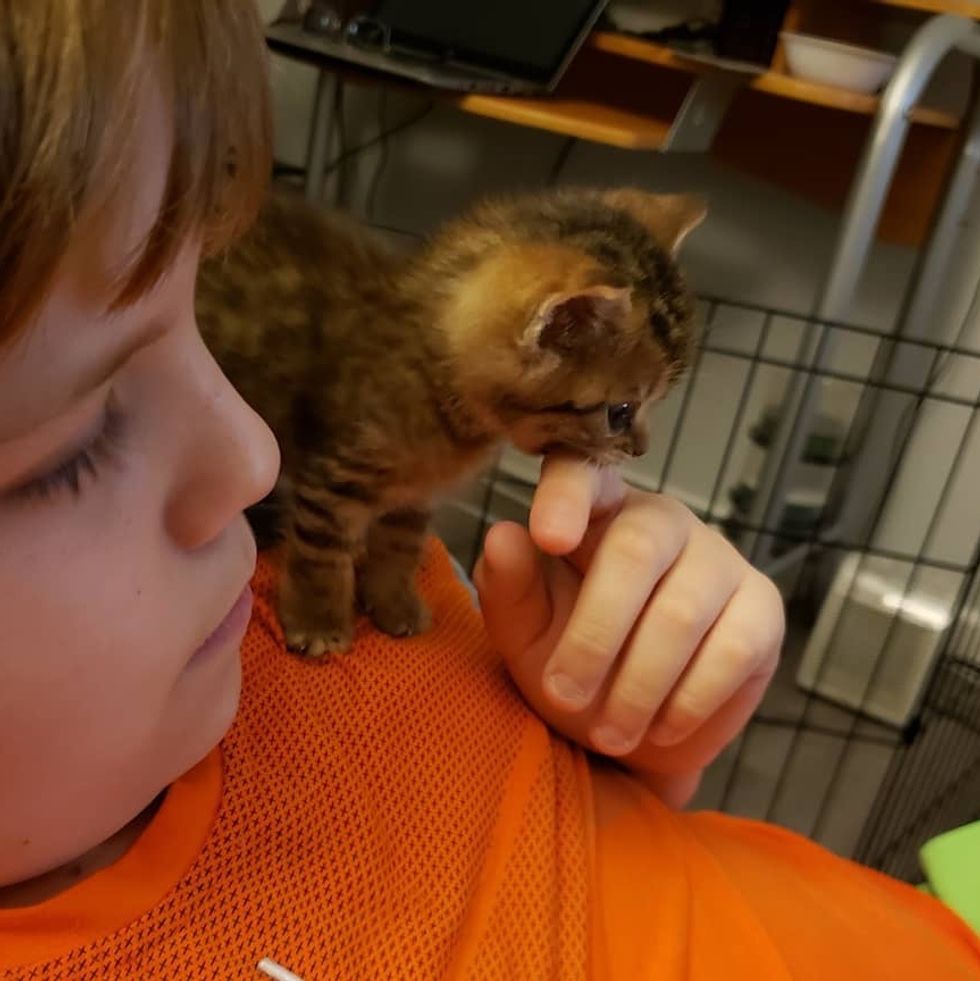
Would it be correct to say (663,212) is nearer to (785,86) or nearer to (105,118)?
(785,86)

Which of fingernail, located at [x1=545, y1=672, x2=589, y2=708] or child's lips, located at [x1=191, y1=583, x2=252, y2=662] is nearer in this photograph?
child's lips, located at [x1=191, y1=583, x2=252, y2=662]

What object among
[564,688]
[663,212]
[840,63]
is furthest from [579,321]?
[840,63]

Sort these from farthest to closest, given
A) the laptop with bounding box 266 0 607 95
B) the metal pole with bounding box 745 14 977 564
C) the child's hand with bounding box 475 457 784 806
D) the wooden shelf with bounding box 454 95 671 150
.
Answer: the laptop with bounding box 266 0 607 95 < the wooden shelf with bounding box 454 95 671 150 < the metal pole with bounding box 745 14 977 564 < the child's hand with bounding box 475 457 784 806

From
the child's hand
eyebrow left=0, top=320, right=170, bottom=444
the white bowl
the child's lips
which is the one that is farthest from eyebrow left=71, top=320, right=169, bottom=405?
the white bowl

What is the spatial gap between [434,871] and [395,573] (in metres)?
0.32

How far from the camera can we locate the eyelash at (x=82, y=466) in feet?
1.36

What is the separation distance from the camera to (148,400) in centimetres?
46

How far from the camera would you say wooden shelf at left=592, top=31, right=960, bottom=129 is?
1.49m

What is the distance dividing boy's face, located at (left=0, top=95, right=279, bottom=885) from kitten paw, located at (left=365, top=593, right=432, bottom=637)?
255mm

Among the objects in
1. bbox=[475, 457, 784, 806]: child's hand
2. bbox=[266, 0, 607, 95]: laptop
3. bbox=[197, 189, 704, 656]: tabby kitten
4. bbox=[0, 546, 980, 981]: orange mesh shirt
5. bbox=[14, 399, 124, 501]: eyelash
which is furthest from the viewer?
bbox=[266, 0, 607, 95]: laptop

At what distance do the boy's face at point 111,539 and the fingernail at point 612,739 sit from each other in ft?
0.82

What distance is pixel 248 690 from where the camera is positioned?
2.18 ft

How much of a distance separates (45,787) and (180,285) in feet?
0.71

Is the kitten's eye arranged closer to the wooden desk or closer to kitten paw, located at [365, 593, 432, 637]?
kitten paw, located at [365, 593, 432, 637]
